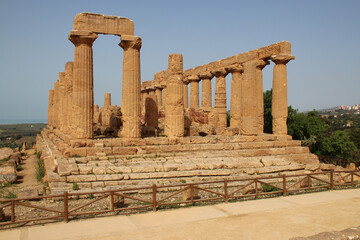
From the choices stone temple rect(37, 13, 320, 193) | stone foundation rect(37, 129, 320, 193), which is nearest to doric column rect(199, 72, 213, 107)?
stone temple rect(37, 13, 320, 193)

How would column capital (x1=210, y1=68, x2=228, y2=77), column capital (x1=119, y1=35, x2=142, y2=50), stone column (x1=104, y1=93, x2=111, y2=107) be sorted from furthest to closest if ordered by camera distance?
stone column (x1=104, y1=93, x2=111, y2=107) < column capital (x1=210, y1=68, x2=228, y2=77) < column capital (x1=119, y1=35, x2=142, y2=50)

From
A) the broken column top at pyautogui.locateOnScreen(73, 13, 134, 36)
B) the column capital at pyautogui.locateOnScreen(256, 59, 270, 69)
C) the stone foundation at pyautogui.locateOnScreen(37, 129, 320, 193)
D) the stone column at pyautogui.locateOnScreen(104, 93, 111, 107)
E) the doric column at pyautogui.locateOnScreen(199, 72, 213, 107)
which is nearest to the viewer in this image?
the stone foundation at pyautogui.locateOnScreen(37, 129, 320, 193)

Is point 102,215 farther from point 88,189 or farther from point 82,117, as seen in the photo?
point 82,117

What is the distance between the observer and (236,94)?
24.8 meters

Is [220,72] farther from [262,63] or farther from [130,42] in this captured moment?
[130,42]

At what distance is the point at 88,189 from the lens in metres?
11.4

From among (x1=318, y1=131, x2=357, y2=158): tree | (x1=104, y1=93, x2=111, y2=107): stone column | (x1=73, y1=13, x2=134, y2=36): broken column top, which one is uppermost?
(x1=73, y1=13, x2=134, y2=36): broken column top

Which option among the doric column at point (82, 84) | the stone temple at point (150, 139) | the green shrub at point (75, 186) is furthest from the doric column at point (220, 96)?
the green shrub at point (75, 186)

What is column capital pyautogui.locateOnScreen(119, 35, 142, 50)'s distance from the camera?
1673 centimetres

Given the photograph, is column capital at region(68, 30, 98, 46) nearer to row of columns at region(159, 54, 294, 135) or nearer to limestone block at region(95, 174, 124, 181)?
row of columns at region(159, 54, 294, 135)

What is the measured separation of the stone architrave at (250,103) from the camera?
20.4 metres

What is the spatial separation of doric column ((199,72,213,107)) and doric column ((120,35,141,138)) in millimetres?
12050

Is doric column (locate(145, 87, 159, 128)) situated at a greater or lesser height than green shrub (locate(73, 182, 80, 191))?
greater

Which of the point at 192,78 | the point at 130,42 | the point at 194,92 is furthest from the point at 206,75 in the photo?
the point at 130,42
